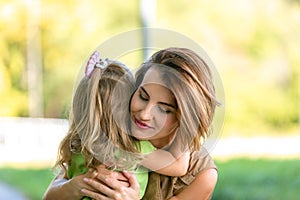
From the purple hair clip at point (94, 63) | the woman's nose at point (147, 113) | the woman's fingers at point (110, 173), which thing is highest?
the purple hair clip at point (94, 63)

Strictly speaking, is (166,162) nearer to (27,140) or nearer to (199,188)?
(199,188)

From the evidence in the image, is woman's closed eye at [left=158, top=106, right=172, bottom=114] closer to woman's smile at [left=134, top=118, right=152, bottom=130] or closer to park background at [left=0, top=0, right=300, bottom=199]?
woman's smile at [left=134, top=118, right=152, bottom=130]

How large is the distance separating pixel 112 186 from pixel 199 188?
0.20 m

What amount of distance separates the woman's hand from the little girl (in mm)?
24

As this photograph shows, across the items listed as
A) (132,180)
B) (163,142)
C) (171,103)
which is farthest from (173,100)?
(132,180)

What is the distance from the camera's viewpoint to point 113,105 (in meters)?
1.81

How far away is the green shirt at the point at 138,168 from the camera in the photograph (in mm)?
1821

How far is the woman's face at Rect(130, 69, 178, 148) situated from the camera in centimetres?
172

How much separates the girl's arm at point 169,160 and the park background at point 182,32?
24.4 feet

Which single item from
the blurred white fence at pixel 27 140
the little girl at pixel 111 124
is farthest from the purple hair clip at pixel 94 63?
the blurred white fence at pixel 27 140

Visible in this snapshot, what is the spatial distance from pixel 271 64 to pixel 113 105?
8748mm

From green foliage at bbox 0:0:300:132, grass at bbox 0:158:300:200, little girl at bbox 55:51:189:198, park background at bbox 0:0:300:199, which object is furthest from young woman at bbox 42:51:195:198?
green foliage at bbox 0:0:300:132

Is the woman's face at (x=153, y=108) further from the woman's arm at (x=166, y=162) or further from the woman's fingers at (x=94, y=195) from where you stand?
the woman's fingers at (x=94, y=195)

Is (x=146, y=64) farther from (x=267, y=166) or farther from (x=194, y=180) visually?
(x=267, y=166)
